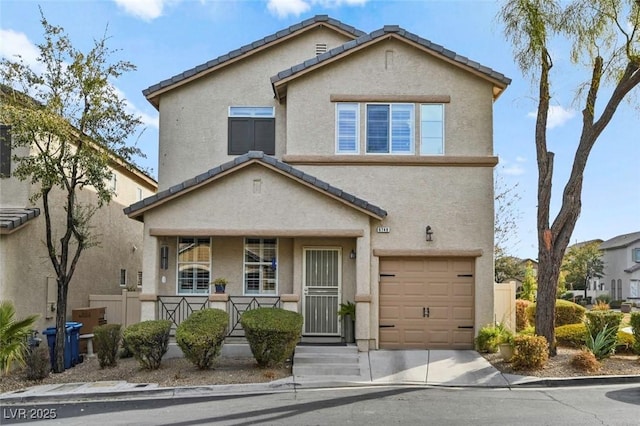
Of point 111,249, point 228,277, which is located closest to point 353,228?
point 228,277

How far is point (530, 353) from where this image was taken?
41.0 feet

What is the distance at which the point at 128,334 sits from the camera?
40.8 ft

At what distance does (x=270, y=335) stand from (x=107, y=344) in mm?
3925

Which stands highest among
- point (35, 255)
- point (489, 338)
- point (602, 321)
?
point (35, 255)

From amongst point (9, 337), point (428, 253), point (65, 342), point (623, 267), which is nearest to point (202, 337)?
point (65, 342)

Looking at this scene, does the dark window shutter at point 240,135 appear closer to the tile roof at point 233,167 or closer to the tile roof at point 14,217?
the tile roof at point 233,167

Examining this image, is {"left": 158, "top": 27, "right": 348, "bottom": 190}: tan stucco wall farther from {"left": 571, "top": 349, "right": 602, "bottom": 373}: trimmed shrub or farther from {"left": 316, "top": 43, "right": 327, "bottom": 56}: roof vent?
{"left": 571, "top": 349, "right": 602, "bottom": 373}: trimmed shrub

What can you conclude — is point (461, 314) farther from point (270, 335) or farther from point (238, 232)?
point (238, 232)

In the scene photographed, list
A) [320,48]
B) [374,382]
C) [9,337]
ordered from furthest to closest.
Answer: [320,48]
[9,337]
[374,382]

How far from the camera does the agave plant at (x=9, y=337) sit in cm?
1200

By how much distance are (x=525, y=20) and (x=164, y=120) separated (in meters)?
10.1

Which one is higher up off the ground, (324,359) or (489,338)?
(489,338)

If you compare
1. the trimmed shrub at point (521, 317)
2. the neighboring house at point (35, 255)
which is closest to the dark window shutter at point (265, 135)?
the neighboring house at point (35, 255)

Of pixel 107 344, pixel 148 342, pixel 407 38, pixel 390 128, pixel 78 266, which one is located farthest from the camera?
pixel 78 266
